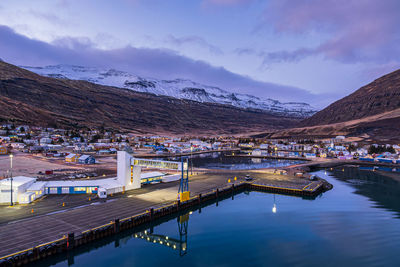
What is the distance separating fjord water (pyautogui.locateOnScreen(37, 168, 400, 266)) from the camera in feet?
80.3

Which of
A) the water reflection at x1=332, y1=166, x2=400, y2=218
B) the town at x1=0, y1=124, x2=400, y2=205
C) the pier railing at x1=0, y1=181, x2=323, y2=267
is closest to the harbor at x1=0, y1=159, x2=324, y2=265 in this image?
the pier railing at x1=0, y1=181, x2=323, y2=267

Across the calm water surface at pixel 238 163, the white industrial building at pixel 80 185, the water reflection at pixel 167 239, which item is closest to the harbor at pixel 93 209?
the white industrial building at pixel 80 185

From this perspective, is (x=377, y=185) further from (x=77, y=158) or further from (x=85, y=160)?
(x=77, y=158)

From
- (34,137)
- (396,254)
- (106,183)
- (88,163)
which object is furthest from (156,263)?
(34,137)

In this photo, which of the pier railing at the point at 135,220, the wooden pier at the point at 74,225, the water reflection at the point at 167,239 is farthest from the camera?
the water reflection at the point at 167,239

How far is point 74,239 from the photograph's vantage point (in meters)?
23.9

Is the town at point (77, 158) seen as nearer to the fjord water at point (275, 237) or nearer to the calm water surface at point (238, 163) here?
the calm water surface at point (238, 163)

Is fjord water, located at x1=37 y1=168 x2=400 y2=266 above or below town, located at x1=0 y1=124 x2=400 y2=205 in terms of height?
below

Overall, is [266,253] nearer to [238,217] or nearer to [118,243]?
[238,217]

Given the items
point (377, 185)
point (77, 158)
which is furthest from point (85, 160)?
point (377, 185)

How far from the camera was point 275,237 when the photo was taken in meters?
29.6

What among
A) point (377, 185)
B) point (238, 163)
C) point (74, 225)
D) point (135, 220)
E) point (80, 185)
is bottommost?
point (377, 185)

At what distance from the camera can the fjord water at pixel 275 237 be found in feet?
80.3

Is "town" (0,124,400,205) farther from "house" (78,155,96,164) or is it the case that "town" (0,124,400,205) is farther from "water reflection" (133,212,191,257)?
"water reflection" (133,212,191,257)
